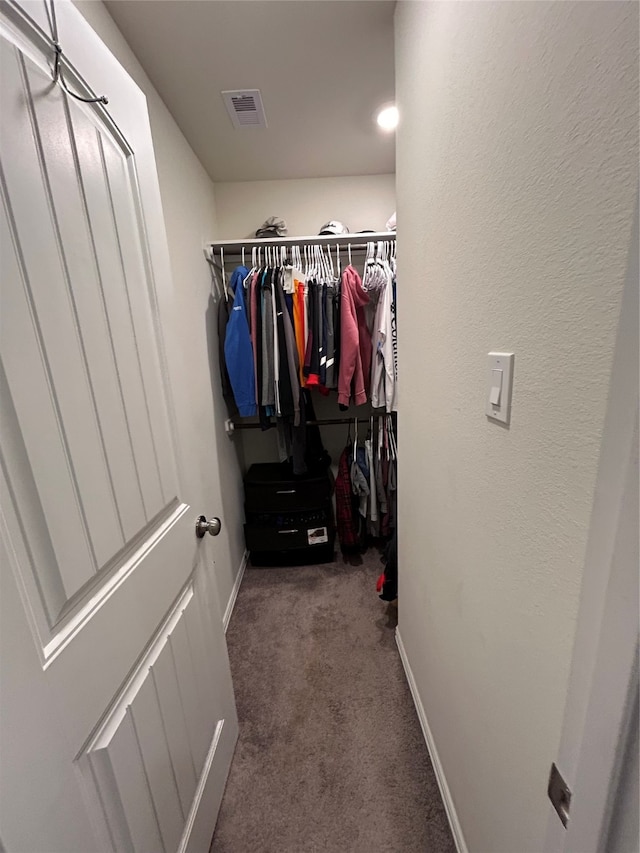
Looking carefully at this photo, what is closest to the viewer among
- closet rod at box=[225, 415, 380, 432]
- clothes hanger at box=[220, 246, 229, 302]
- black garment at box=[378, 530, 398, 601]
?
black garment at box=[378, 530, 398, 601]

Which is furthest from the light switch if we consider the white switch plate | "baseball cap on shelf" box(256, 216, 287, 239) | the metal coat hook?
"baseball cap on shelf" box(256, 216, 287, 239)

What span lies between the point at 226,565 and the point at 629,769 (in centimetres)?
183

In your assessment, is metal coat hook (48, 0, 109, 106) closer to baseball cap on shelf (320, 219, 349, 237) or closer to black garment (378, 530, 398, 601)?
baseball cap on shelf (320, 219, 349, 237)

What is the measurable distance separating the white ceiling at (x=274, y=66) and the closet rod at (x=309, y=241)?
44 cm

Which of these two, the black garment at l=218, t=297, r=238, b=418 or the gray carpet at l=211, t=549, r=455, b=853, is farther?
the black garment at l=218, t=297, r=238, b=418

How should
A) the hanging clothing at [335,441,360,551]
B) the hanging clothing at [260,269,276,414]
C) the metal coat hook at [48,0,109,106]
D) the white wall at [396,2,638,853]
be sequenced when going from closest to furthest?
the white wall at [396,2,638,853]
the metal coat hook at [48,0,109,106]
the hanging clothing at [260,269,276,414]
the hanging clothing at [335,441,360,551]

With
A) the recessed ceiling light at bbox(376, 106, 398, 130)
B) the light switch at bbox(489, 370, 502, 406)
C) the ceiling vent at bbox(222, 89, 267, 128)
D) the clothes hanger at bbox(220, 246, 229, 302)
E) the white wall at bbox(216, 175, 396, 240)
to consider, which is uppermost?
the ceiling vent at bbox(222, 89, 267, 128)

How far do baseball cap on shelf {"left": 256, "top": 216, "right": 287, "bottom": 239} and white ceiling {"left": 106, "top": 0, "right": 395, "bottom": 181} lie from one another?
1.01ft

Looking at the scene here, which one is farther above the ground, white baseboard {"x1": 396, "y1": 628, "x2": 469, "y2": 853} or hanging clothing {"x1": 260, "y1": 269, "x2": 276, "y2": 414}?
hanging clothing {"x1": 260, "y1": 269, "x2": 276, "y2": 414}

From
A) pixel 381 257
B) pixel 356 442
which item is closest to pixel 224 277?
pixel 381 257

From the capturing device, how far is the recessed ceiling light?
1.50 meters

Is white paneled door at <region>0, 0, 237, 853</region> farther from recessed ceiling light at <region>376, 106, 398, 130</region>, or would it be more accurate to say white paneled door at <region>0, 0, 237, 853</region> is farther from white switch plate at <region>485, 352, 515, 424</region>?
recessed ceiling light at <region>376, 106, 398, 130</region>

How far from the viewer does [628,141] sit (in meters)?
0.33

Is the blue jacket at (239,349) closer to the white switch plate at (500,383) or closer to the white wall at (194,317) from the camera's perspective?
the white wall at (194,317)
